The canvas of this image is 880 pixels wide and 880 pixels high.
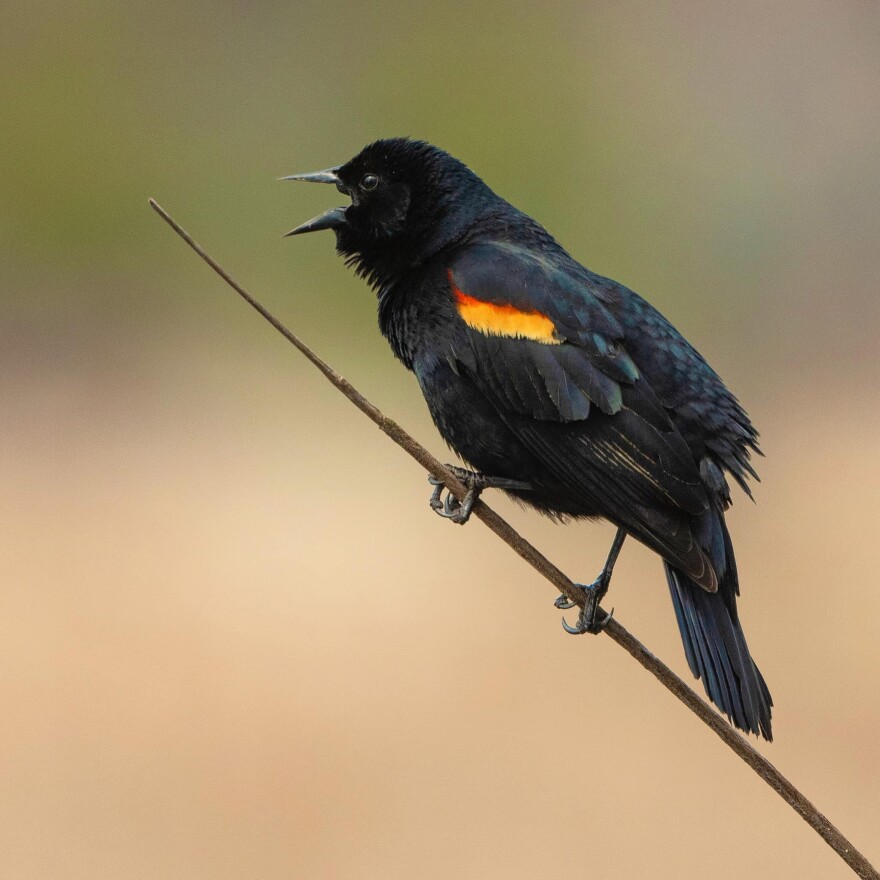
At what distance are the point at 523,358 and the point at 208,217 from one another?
664 cm

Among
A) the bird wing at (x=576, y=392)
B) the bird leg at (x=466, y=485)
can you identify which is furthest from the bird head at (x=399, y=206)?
the bird leg at (x=466, y=485)

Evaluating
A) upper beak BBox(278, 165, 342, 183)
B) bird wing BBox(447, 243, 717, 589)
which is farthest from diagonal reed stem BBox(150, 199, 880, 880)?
upper beak BBox(278, 165, 342, 183)

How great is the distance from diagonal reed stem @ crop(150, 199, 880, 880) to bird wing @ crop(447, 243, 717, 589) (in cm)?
26

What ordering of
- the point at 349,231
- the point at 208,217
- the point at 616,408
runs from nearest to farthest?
the point at 616,408 < the point at 349,231 < the point at 208,217

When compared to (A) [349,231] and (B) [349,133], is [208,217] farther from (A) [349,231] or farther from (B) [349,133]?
(A) [349,231]

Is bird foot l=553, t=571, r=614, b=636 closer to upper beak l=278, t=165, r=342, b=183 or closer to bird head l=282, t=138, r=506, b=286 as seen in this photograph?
bird head l=282, t=138, r=506, b=286

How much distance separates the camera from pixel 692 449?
240 cm

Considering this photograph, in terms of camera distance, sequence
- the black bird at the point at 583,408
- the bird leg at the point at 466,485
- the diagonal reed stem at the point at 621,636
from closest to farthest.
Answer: the diagonal reed stem at the point at 621,636 → the black bird at the point at 583,408 → the bird leg at the point at 466,485

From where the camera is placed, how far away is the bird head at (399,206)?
2.83 metres

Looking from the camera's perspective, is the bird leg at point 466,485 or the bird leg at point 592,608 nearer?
the bird leg at point 592,608

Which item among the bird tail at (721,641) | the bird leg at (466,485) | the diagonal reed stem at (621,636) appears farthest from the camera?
the bird leg at (466,485)

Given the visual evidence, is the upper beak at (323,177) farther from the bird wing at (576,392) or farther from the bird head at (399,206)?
the bird wing at (576,392)

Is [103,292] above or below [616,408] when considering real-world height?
above

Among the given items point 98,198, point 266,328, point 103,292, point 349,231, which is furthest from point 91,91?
point 349,231
